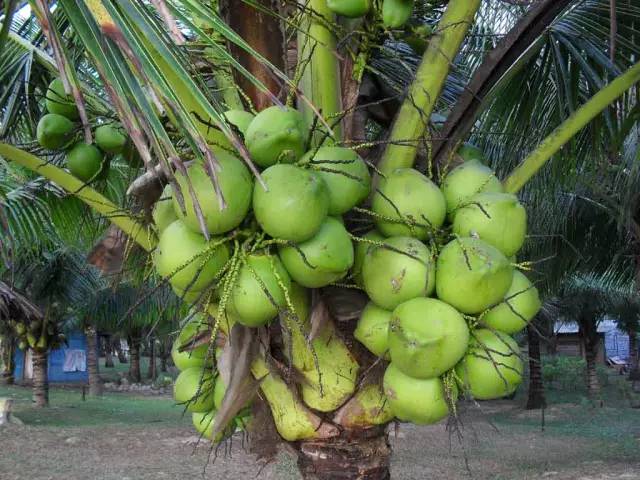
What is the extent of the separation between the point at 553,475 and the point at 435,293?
6.46 metres

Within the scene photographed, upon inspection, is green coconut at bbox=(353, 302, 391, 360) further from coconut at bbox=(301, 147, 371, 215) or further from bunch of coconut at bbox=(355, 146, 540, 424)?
coconut at bbox=(301, 147, 371, 215)

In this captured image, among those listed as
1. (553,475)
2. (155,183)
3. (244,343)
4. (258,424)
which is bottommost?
(553,475)

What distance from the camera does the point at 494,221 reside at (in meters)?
1.63

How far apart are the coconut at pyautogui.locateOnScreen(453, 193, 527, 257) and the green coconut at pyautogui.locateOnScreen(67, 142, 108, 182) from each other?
1.26 metres

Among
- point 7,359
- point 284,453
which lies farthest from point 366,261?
point 7,359

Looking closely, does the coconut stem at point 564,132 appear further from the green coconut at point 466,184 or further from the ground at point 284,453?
the ground at point 284,453

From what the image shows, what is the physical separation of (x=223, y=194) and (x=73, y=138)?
1161 millimetres

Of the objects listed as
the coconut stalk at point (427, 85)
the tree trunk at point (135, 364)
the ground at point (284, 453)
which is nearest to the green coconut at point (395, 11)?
the coconut stalk at point (427, 85)

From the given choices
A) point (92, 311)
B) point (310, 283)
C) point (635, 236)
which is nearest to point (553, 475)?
point (635, 236)

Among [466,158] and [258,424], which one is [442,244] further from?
[258,424]

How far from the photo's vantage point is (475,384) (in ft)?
5.24

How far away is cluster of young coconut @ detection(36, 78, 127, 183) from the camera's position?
2242 mm

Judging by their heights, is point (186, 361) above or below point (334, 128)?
below

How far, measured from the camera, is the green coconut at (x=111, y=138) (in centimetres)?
226
